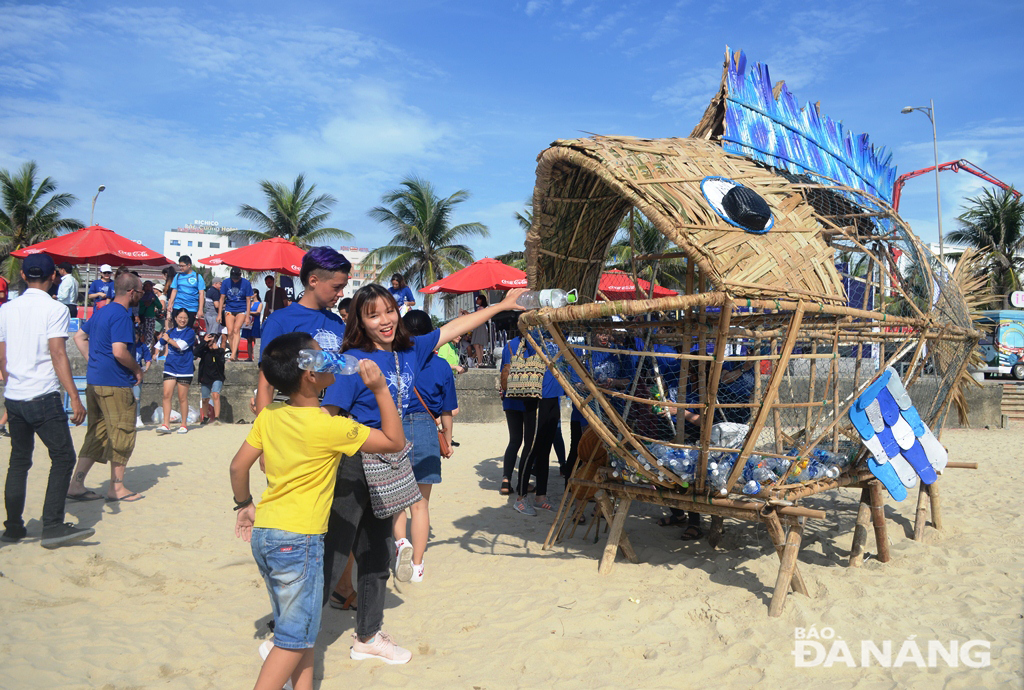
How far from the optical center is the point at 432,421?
4.12 m

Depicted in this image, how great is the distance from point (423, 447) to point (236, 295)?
9049 mm

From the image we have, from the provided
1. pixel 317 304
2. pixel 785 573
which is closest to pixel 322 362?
pixel 317 304

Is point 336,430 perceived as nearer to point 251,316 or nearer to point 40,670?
point 40,670

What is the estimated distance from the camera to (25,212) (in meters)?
30.8

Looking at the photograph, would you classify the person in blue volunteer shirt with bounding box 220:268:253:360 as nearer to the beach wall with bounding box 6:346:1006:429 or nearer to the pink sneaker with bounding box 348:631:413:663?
the beach wall with bounding box 6:346:1006:429

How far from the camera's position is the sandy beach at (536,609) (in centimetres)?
307

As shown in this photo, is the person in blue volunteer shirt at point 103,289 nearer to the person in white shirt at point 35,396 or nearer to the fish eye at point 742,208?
the person in white shirt at point 35,396

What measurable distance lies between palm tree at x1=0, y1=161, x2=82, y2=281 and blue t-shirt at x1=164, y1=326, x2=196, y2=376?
26.5m

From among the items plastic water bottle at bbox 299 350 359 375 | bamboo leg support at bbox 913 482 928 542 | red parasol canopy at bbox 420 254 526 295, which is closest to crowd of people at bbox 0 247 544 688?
plastic water bottle at bbox 299 350 359 375

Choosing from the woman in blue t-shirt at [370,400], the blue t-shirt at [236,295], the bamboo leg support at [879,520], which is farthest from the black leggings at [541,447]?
the blue t-shirt at [236,295]

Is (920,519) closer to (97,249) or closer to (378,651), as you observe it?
(378,651)

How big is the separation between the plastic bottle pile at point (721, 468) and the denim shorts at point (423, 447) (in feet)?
3.88

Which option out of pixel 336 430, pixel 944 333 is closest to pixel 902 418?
pixel 944 333

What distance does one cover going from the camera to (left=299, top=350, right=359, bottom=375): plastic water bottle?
243cm
